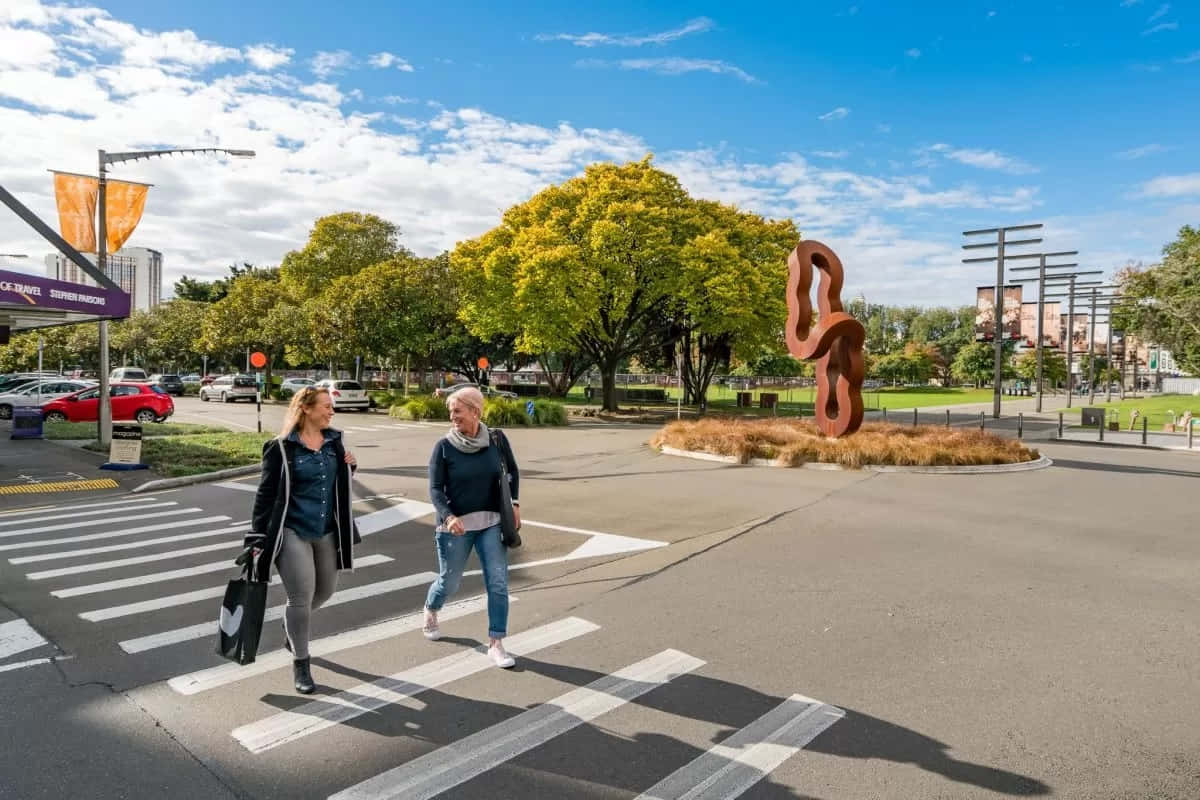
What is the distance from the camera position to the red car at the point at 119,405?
24.8 m

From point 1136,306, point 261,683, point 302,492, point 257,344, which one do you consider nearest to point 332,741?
point 261,683

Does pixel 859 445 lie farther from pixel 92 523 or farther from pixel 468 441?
pixel 92 523

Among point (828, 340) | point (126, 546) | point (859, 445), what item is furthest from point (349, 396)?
point (126, 546)

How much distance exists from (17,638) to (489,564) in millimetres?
3657

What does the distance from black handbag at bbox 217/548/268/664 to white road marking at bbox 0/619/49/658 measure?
2073 mm

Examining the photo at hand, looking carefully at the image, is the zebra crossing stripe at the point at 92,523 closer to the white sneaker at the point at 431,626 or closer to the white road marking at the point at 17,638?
the white road marking at the point at 17,638

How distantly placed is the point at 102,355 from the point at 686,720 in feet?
59.7

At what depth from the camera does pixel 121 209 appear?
16734mm

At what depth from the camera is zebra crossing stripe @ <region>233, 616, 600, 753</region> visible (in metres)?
3.93

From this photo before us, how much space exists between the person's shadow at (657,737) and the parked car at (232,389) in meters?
43.9

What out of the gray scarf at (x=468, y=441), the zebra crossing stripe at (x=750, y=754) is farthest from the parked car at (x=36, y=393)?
the zebra crossing stripe at (x=750, y=754)

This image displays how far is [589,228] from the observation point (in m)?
31.8

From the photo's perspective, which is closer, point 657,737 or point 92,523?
point 657,737

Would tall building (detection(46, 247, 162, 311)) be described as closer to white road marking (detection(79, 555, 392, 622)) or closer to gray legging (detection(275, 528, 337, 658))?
white road marking (detection(79, 555, 392, 622))
